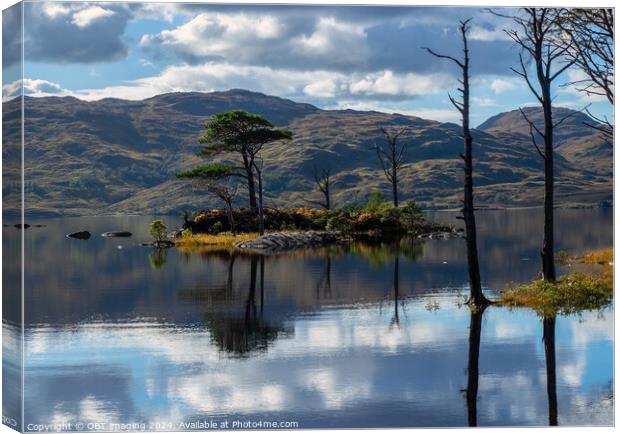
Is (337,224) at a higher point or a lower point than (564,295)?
higher

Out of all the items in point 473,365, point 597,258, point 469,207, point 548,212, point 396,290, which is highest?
point 469,207

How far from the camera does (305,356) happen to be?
53.1 ft

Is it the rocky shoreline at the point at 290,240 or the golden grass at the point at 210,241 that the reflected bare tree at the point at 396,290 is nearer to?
the rocky shoreline at the point at 290,240

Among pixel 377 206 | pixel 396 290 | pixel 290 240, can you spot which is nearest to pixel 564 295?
pixel 396 290

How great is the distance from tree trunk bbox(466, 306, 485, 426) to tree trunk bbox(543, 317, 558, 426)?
3.79ft

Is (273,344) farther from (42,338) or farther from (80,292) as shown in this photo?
(80,292)

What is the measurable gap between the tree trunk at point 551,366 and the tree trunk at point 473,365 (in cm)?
115

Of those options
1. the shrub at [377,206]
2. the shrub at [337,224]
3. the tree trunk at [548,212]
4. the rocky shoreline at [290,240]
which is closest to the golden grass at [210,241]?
the rocky shoreline at [290,240]

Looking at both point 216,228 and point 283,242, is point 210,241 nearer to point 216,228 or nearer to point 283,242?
point 283,242

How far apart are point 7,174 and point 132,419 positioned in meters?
4.67

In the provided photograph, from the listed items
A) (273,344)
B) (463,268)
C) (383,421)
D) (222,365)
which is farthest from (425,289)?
(383,421)

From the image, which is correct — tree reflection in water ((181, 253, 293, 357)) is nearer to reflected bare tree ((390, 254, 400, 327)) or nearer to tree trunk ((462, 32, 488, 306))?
reflected bare tree ((390, 254, 400, 327))

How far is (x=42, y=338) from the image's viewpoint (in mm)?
18609

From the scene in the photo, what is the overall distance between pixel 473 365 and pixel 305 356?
321 cm
